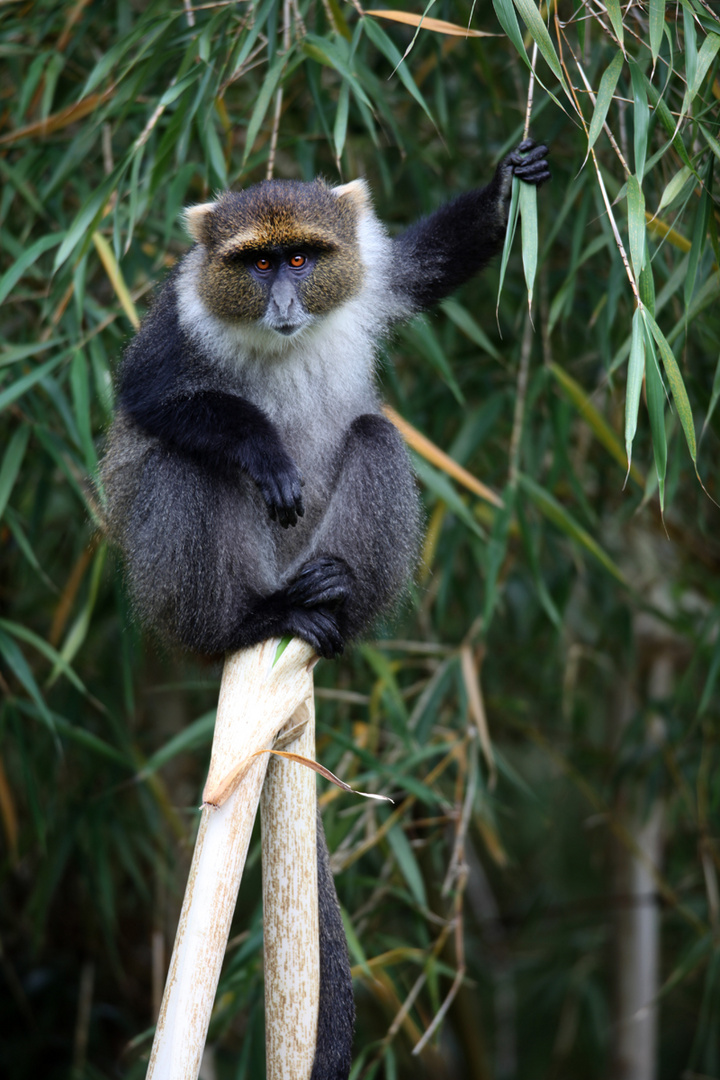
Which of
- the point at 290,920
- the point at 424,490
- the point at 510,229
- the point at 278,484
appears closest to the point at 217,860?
the point at 290,920

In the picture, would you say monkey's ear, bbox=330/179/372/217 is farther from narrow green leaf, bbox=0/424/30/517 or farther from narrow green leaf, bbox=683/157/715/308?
narrow green leaf, bbox=0/424/30/517

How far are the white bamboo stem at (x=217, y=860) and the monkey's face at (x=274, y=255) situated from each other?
1153mm

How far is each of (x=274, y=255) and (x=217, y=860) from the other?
1.80m

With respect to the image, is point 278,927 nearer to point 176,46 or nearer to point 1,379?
point 1,379

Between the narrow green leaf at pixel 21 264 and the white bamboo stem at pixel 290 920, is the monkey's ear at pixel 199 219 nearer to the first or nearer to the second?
the narrow green leaf at pixel 21 264

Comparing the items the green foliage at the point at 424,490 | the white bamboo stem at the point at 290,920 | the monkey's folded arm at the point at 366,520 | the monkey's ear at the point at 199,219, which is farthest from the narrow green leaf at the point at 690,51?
the white bamboo stem at the point at 290,920

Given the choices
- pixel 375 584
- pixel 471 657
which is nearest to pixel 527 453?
pixel 471 657

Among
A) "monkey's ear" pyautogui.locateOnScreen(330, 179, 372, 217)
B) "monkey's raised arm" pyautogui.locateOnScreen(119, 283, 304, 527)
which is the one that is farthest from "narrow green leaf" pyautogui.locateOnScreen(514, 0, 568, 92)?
"monkey's raised arm" pyautogui.locateOnScreen(119, 283, 304, 527)

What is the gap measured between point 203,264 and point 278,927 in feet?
6.50

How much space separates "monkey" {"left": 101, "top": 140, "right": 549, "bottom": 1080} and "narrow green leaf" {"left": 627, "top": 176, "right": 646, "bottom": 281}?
0.51 meters

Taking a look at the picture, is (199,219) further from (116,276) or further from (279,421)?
(279,421)

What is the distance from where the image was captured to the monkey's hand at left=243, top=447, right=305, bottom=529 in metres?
3.00

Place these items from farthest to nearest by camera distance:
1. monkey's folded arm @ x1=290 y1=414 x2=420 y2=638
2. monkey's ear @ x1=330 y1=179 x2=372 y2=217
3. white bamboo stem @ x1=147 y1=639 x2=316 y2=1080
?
monkey's ear @ x1=330 y1=179 x2=372 y2=217
monkey's folded arm @ x1=290 y1=414 x2=420 y2=638
white bamboo stem @ x1=147 y1=639 x2=316 y2=1080

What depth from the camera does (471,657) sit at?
4.55 metres
